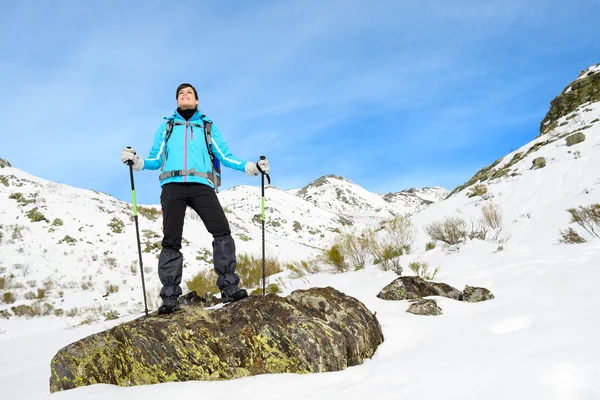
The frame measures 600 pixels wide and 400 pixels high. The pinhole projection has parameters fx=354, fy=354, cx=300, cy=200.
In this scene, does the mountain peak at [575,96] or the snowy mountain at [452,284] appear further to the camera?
the mountain peak at [575,96]

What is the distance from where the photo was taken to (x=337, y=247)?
25.0 ft

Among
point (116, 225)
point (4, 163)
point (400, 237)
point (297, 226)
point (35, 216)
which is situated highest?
point (4, 163)

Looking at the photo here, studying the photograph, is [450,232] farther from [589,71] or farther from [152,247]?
[589,71]

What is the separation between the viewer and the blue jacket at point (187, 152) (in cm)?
350

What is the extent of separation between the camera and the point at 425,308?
3.44 metres

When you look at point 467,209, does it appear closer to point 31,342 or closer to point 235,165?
point 235,165

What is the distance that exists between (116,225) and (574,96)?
1076 inches

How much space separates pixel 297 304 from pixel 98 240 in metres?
14.5

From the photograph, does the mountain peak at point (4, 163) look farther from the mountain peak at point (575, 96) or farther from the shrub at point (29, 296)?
the mountain peak at point (575, 96)

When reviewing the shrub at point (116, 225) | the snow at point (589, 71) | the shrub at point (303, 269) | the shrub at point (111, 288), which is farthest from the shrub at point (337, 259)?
the snow at point (589, 71)

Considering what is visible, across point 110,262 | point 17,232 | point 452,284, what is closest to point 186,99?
point 452,284

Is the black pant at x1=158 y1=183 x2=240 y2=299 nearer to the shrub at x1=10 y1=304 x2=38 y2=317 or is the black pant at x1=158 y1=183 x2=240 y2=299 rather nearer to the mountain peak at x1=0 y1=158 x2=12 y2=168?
the shrub at x1=10 y1=304 x2=38 y2=317

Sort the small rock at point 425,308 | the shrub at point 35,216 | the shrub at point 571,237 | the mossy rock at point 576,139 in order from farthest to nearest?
the shrub at point 35,216, the mossy rock at point 576,139, the shrub at point 571,237, the small rock at point 425,308

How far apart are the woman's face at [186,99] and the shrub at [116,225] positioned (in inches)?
566
